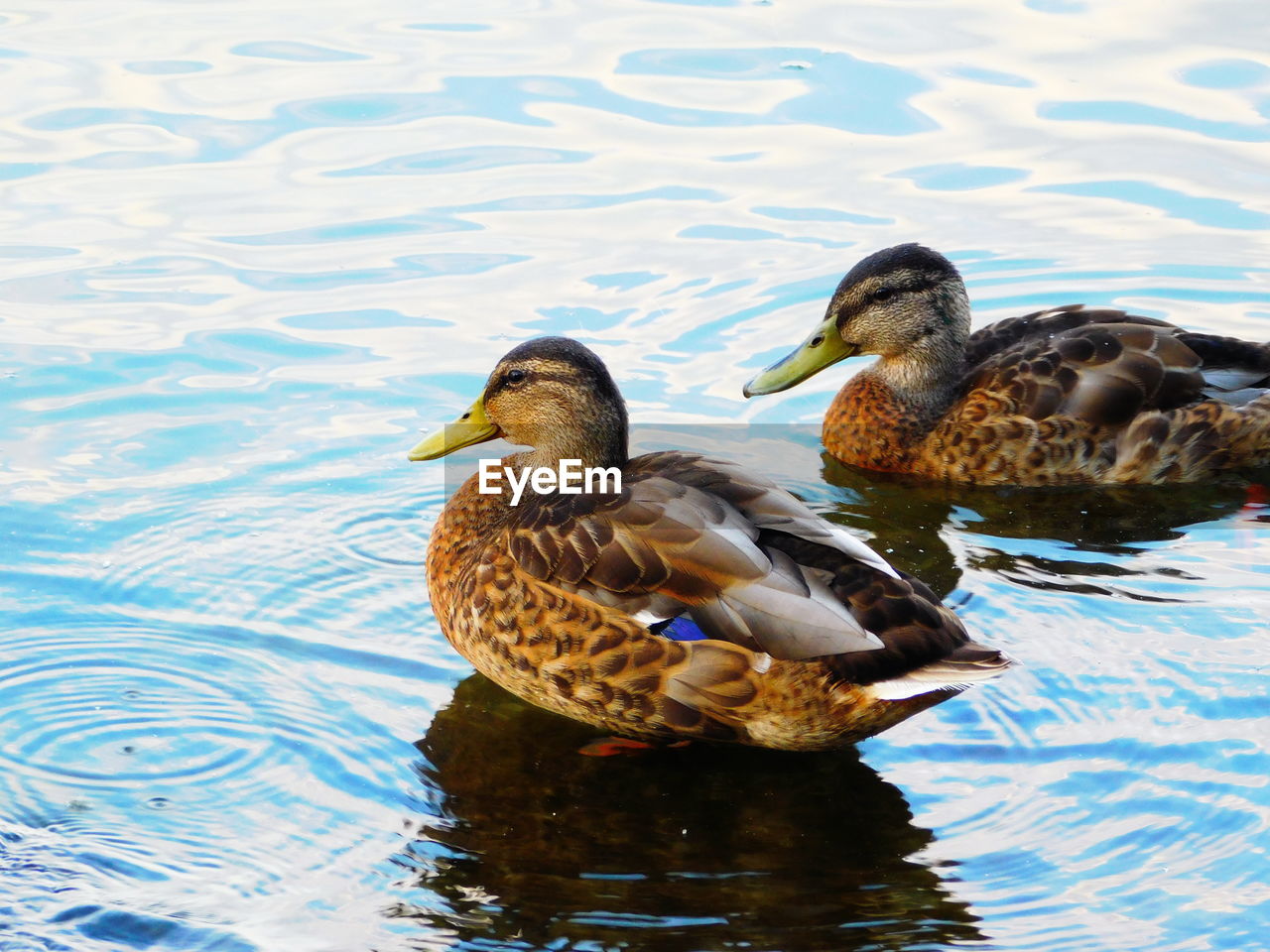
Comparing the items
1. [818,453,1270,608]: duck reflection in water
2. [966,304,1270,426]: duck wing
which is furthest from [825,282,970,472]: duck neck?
[966,304,1270,426]: duck wing

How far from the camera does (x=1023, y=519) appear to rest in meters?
7.80

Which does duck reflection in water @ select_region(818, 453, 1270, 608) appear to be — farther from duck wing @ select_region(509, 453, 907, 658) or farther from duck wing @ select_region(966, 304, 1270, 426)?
duck wing @ select_region(509, 453, 907, 658)

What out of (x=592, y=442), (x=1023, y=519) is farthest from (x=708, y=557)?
(x=1023, y=519)

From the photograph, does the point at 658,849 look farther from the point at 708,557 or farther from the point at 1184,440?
the point at 1184,440

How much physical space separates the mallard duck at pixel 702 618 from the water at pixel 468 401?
0.32 metres

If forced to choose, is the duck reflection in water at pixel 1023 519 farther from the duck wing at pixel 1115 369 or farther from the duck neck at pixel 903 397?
the duck wing at pixel 1115 369

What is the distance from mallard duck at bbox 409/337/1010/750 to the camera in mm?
5320

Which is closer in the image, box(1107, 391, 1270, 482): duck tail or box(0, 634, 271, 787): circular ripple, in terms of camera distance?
box(0, 634, 271, 787): circular ripple

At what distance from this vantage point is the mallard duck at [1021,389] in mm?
8164

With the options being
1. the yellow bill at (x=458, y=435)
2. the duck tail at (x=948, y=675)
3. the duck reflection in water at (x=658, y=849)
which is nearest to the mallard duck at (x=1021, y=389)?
the yellow bill at (x=458, y=435)

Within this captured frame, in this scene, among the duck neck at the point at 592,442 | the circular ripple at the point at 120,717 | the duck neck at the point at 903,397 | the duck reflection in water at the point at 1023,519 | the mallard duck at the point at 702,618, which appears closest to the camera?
the mallard duck at the point at 702,618

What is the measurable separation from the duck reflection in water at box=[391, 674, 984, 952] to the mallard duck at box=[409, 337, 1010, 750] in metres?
0.21

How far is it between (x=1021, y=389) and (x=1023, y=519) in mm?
821

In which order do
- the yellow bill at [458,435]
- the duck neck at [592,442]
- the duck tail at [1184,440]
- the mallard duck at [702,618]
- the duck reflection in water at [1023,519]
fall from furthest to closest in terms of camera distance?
the duck tail at [1184,440], the duck reflection in water at [1023,519], the yellow bill at [458,435], the duck neck at [592,442], the mallard duck at [702,618]
